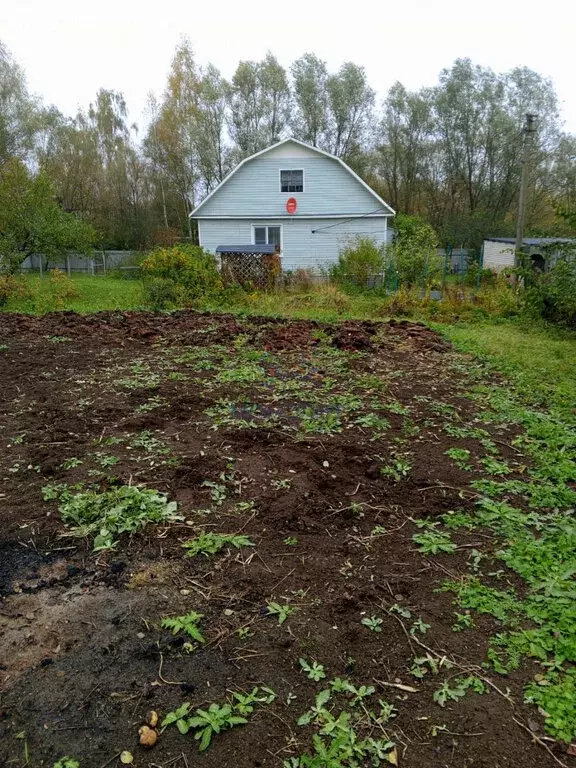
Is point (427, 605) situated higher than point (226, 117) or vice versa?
point (226, 117)

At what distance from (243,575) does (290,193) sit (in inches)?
753

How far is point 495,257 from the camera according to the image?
21.9 m

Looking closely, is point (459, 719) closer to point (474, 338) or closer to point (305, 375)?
point (305, 375)

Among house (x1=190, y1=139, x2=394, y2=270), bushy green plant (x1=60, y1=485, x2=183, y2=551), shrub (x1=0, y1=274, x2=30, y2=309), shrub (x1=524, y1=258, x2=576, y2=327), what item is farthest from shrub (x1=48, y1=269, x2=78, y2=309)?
bushy green plant (x1=60, y1=485, x2=183, y2=551)

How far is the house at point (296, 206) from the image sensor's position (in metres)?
19.6

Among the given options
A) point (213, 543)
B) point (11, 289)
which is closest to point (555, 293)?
point (213, 543)

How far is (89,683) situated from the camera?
1898 millimetres

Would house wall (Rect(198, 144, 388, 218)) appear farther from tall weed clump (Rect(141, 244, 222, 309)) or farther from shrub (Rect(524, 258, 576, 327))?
shrub (Rect(524, 258, 576, 327))

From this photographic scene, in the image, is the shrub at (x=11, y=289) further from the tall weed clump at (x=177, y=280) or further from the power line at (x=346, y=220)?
the power line at (x=346, y=220)

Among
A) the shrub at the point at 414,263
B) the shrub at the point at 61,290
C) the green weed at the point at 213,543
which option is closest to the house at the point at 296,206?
the shrub at the point at 414,263

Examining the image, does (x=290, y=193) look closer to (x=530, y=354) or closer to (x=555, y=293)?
(x=555, y=293)

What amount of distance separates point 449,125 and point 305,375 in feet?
97.3

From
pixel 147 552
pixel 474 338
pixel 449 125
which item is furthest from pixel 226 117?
pixel 147 552

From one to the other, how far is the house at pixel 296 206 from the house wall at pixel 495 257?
4747 mm
